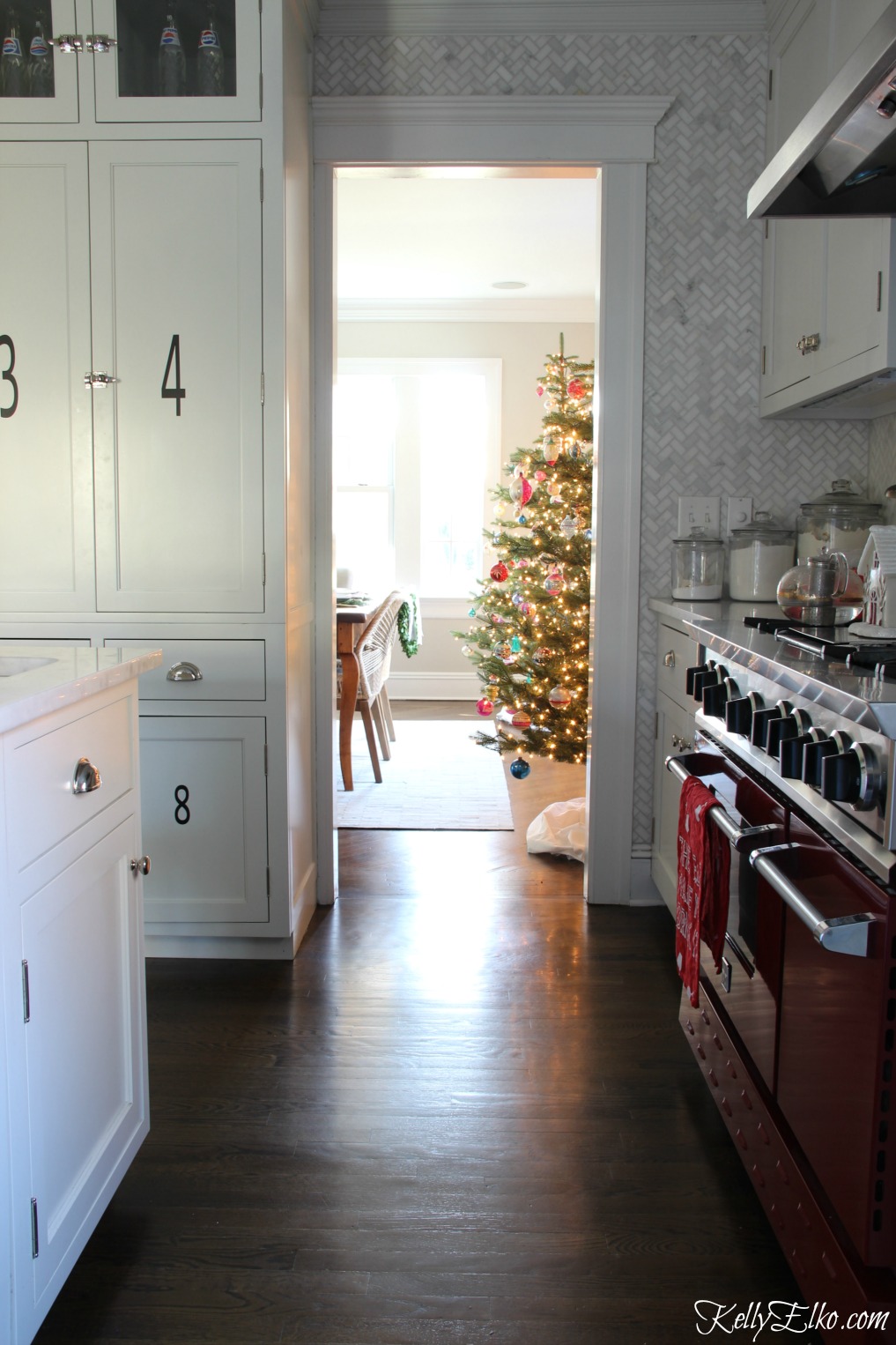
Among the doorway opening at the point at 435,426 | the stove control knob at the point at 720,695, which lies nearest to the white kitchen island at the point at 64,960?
the stove control knob at the point at 720,695

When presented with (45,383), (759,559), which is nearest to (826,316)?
(759,559)

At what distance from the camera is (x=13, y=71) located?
2621 millimetres

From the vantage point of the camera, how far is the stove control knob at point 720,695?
193cm

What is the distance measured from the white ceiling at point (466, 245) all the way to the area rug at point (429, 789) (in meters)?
2.39

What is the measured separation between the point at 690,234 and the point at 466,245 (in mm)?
2931

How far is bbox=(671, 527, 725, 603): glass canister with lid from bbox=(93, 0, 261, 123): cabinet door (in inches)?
63.9

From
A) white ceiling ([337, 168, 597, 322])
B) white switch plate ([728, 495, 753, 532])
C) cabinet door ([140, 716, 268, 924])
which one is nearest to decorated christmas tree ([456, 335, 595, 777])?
white ceiling ([337, 168, 597, 322])

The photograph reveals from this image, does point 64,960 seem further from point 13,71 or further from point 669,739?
point 13,71

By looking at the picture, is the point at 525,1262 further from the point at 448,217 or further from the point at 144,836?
the point at 448,217

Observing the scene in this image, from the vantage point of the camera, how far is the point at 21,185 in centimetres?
260

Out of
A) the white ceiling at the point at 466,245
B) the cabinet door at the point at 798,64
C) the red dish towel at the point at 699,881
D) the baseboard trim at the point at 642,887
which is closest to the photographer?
the red dish towel at the point at 699,881

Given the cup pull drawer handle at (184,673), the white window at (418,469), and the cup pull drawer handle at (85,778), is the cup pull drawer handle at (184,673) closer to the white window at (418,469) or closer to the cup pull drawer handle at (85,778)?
the cup pull drawer handle at (85,778)

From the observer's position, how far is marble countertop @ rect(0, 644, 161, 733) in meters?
1.25

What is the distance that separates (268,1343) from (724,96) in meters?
3.25
